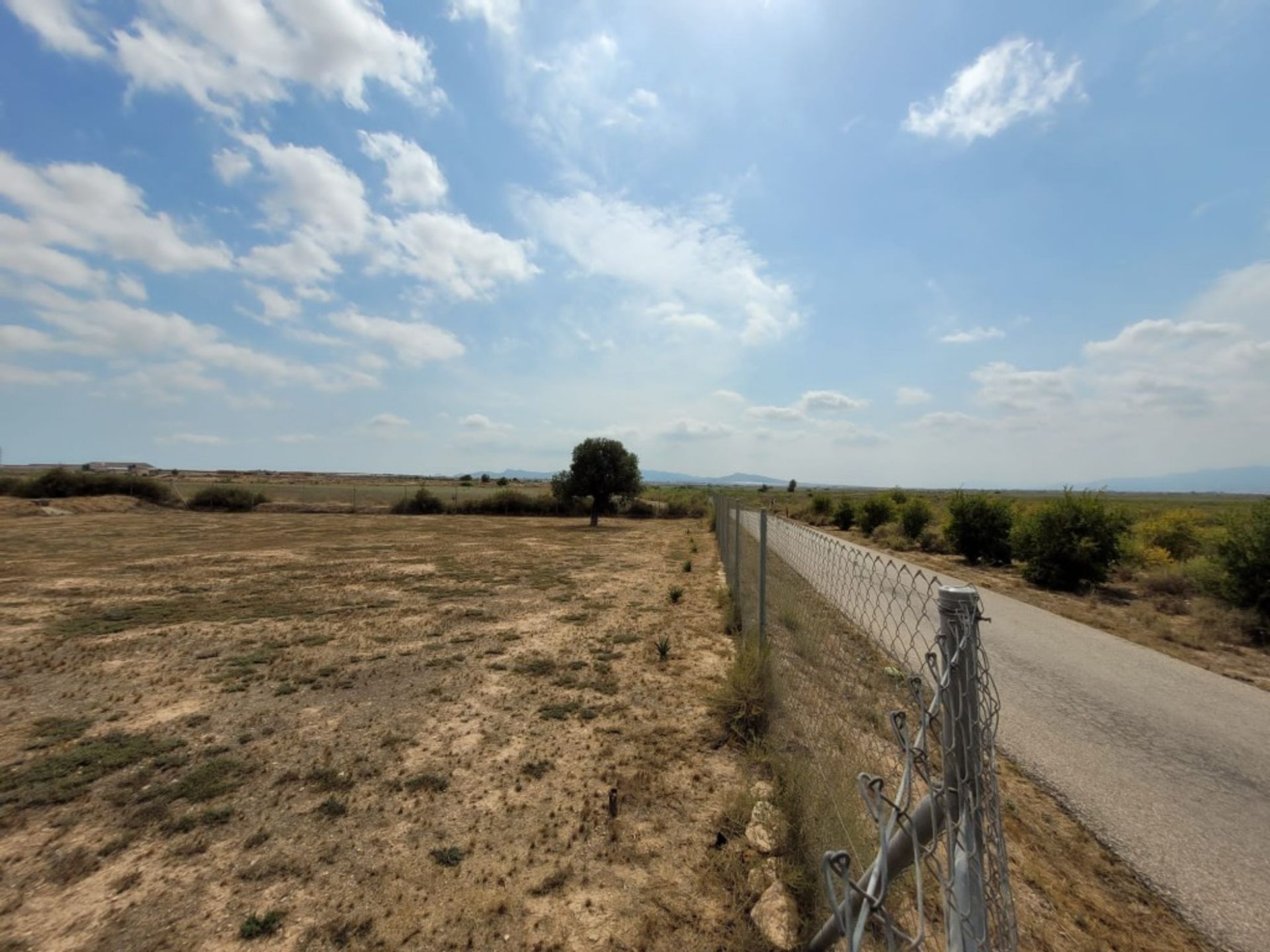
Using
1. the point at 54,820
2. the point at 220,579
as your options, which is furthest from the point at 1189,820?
the point at 220,579

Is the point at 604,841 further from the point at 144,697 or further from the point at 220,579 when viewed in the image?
the point at 220,579

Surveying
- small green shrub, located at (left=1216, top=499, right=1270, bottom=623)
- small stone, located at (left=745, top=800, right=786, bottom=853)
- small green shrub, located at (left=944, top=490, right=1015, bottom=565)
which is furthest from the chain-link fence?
small green shrub, located at (left=944, top=490, right=1015, bottom=565)

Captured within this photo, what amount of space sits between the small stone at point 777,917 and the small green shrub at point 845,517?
2469cm

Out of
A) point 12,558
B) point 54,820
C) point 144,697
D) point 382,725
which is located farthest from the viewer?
point 12,558

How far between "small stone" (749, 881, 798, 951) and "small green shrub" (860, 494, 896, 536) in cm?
2211

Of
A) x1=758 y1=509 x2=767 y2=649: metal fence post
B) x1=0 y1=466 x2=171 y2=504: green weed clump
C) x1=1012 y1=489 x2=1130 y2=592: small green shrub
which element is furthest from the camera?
x1=0 y1=466 x2=171 y2=504: green weed clump

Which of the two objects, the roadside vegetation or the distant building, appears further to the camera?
the distant building

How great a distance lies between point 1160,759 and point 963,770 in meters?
4.62

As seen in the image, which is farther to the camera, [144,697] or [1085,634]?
[1085,634]

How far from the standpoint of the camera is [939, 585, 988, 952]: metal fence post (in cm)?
109

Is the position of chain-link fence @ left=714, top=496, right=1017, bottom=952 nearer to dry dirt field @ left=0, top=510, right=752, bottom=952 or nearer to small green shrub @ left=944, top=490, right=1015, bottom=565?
dry dirt field @ left=0, top=510, right=752, bottom=952

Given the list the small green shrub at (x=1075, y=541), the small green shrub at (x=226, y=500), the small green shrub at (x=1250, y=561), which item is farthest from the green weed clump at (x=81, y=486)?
the small green shrub at (x=1250, y=561)

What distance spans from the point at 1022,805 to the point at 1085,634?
18.7 feet

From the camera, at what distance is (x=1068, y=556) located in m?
11.0
